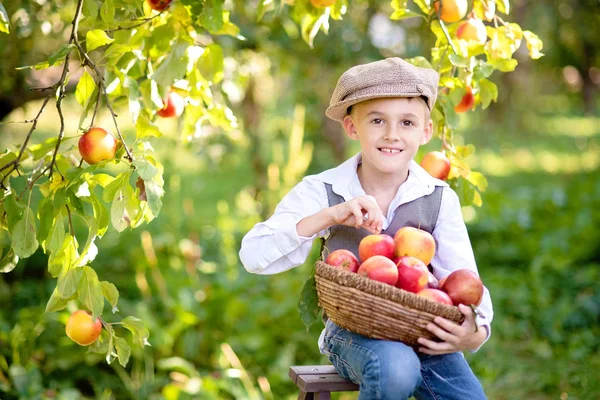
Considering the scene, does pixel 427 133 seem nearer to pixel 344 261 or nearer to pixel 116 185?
pixel 344 261

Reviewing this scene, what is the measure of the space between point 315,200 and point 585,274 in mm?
2955

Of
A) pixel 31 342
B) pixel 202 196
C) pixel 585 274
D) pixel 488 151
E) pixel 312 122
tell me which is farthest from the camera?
pixel 488 151

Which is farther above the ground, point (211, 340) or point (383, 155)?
point (383, 155)

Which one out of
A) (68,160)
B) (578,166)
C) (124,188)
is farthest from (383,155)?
(578,166)

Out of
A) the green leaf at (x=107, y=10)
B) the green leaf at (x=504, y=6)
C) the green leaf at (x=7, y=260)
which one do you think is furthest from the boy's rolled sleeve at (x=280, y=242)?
the green leaf at (x=504, y=6)

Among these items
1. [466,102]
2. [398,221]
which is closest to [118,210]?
[398,221]

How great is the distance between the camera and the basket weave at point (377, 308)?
163cm

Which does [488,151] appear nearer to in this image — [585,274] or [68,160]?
[585,274]

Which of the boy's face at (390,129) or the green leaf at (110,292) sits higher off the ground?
the boy's face at (390,129)

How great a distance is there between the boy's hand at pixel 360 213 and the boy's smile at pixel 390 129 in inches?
7.3

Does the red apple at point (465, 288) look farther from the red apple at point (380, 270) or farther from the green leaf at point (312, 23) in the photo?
the green leaf at point (312, 23)

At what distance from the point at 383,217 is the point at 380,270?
0.25m

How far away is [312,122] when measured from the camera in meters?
5.10

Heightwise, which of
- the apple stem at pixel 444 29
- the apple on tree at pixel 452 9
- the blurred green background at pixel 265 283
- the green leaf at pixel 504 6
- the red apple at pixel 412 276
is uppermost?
the green leaf at pixel 504 6
